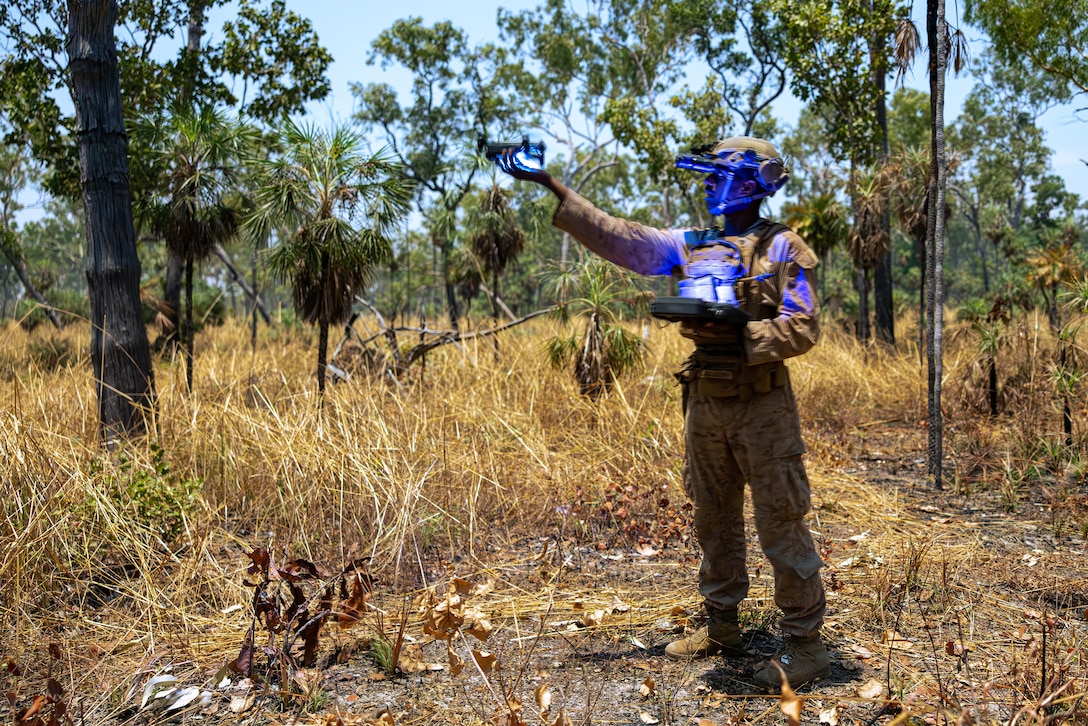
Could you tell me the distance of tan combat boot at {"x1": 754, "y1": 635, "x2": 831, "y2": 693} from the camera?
9.34 feet

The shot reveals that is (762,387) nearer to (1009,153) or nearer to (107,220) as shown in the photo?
(107,220)

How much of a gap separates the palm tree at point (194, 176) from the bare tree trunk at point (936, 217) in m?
7.44

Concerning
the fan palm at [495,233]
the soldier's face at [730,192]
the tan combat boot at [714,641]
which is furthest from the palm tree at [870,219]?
the tan combat boot at [714,641]

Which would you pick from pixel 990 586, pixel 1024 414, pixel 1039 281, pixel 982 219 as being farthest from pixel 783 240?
pixel 982 219

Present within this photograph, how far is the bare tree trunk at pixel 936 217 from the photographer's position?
5465mm

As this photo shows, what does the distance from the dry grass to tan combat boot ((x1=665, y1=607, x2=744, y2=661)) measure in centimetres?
34

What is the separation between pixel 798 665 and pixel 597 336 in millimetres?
4625

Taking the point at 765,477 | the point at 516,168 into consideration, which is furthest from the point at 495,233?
the point at 765,477

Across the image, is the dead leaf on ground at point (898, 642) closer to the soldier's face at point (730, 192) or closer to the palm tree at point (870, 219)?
the soldier's face at point (730, 192)

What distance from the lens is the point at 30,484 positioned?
12.6 feet

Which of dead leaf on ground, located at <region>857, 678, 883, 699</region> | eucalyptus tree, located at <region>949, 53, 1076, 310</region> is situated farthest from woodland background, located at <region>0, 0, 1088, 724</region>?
eucalyptus tree, located at <region>949, 53, 1076, 310</region>

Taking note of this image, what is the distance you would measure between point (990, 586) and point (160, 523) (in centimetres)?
415

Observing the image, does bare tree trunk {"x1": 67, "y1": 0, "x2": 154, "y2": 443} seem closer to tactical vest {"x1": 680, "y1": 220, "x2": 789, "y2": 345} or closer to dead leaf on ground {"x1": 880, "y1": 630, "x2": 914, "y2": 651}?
tactical vest {"x1": 680, "y1": 220, "x2": 789, "y2": 345}

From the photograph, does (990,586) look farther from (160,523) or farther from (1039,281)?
(1039,281)
